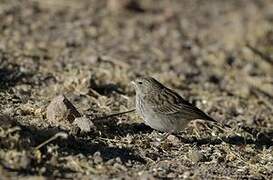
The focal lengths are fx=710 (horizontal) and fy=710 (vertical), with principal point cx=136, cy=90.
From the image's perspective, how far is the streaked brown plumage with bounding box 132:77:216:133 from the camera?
24.4ft

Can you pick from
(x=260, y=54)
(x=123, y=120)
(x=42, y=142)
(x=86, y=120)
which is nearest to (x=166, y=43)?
(x=260, y=54)

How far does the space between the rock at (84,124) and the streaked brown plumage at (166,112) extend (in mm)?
650

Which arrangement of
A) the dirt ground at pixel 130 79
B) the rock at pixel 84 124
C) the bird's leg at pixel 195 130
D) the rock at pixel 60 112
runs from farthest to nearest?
the bird's leg at pixel 195 130, the rock at pixel 60 112, the rock at pixel 84 124, the dirt ground at pixel 130 79

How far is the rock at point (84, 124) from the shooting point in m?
7.06

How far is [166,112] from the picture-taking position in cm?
750

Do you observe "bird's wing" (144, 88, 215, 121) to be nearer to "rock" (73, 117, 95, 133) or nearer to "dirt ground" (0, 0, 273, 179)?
"dirt ground" (0, 0, 273, 179)

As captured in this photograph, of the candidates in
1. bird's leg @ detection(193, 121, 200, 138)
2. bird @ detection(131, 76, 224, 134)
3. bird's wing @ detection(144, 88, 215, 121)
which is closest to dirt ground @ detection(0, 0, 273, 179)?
bird's leg @ detection(193, 121, 200, 138)

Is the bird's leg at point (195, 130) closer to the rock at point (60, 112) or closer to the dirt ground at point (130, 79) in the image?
the dirt ground at point (130, 79)

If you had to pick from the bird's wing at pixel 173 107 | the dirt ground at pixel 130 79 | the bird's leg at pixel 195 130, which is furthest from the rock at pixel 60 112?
the bird's leg at pixel 195 130

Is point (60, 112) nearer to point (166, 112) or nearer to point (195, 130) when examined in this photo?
point (166, 112)

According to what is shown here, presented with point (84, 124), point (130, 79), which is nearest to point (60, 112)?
point (84, 124)

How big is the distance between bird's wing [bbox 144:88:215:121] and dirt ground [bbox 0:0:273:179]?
29 centimetres

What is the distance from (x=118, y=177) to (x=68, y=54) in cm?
506

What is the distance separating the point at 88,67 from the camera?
10.2 m
